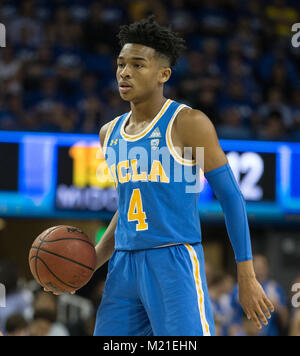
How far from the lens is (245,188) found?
8.14m

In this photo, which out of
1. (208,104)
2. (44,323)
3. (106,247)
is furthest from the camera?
(208,104)

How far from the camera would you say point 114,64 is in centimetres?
1012

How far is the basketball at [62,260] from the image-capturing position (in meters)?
3.29

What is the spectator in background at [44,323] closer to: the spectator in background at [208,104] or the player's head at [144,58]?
the player's head at [144,58]

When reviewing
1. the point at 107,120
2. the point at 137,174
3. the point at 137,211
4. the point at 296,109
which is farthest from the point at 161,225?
the point at 296,109

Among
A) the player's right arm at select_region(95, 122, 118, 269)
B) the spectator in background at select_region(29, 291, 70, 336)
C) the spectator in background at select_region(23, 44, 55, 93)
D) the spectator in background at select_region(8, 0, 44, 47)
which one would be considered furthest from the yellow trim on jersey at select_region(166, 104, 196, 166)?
the spectator in background at select_region(8, 0, 44, 47)

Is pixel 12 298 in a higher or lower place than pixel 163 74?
lower

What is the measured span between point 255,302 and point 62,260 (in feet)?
3.13

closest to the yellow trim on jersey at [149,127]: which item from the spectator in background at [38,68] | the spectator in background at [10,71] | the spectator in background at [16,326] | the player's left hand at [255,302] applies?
the player's left hand at [255,302]

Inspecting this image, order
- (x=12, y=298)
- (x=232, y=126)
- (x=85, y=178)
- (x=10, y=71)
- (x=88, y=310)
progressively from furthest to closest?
(x=10, y=71)
(x=232, y=126)
(x=88, y=310)
(x=85, y=178)
(x=12, y=298)

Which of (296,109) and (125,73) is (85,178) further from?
(125,73)

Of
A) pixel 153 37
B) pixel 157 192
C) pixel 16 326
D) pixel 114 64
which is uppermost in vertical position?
pixel 114 64

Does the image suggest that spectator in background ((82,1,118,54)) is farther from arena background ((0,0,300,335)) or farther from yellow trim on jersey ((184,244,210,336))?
yellow trim on jersey ((184,244,210,336))

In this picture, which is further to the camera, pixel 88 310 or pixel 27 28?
pixel 27 28
